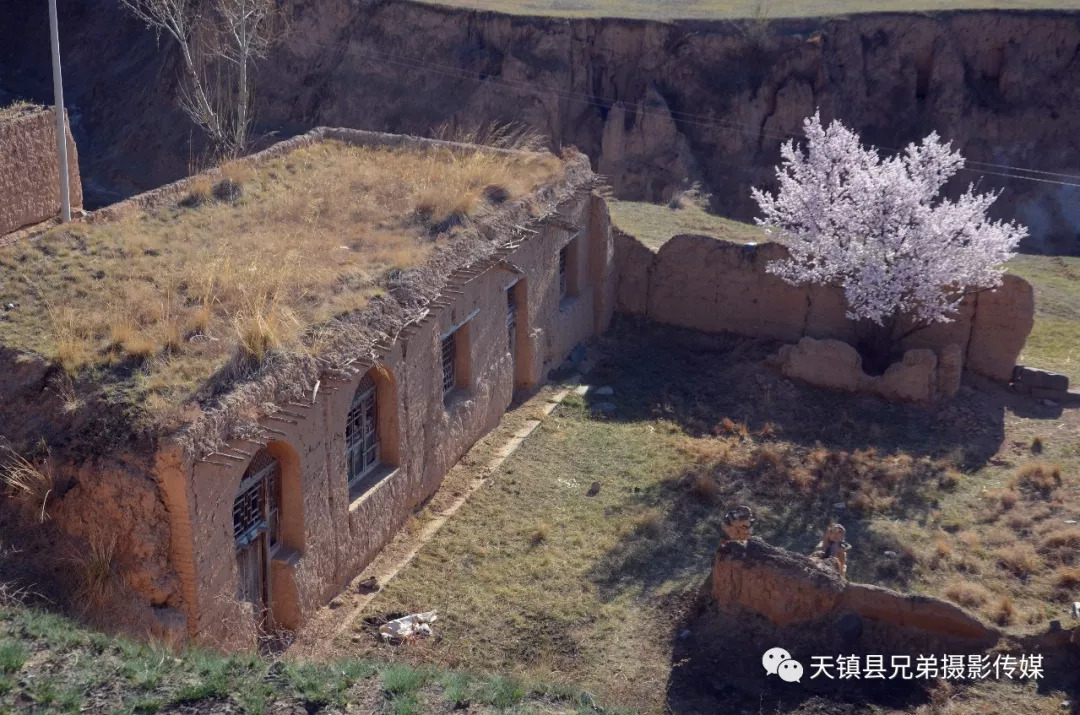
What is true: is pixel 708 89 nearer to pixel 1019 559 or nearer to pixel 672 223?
pixel 672 223

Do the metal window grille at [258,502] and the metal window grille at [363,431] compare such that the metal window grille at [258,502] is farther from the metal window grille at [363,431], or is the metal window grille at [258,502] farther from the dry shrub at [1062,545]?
the dry shrub at [1062,545]

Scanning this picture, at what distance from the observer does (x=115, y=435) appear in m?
→ 9.48

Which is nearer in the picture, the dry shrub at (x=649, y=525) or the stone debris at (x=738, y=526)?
the stone debris at (x=738, y=526)

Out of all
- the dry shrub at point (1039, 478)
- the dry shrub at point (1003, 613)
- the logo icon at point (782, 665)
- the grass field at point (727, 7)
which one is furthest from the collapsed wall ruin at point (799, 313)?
the grass field at point (727, 7)

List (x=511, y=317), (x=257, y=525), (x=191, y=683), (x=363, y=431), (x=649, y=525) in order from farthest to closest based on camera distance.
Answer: (x=511, y=317) < (x=649, y=525) < (x=363, y=431) < (x=257, y=525) < (x=191, y=683)

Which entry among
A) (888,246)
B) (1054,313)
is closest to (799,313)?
(888,246)

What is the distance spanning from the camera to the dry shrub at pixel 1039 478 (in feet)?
47.7

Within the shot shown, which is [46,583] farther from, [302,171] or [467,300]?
[302,171]

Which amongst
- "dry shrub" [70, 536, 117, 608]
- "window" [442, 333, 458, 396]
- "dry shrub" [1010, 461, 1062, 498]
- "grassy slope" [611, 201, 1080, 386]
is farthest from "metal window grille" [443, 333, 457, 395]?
"dry shrub" [1010, 461, 1062, 498]

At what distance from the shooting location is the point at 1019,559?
12742 millimetres

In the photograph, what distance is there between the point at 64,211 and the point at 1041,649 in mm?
12580

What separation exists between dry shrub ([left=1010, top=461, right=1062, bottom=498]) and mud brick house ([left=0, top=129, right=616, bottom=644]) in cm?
647

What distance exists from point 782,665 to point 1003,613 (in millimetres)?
2586

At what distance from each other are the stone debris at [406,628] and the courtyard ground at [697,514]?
14cm
